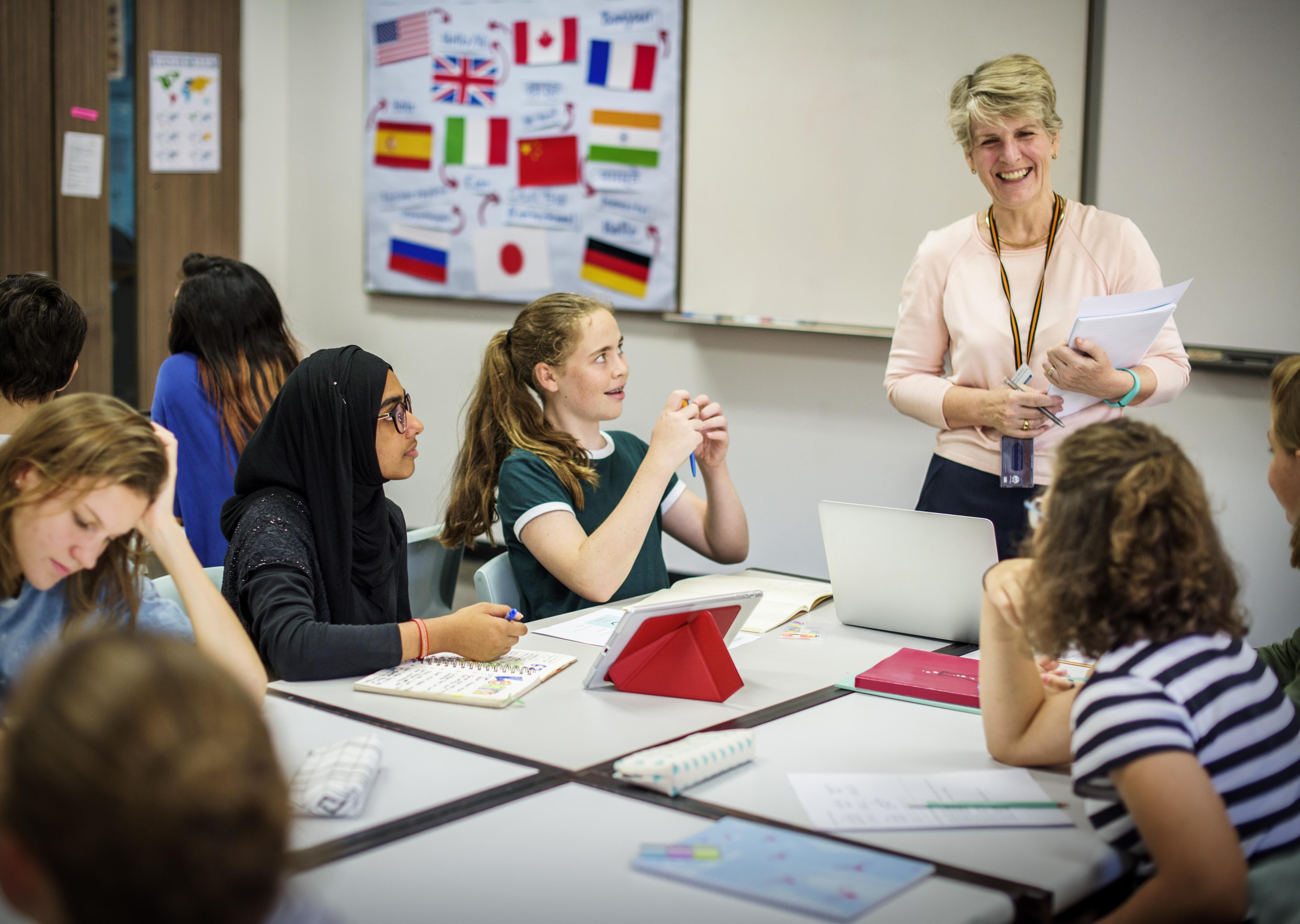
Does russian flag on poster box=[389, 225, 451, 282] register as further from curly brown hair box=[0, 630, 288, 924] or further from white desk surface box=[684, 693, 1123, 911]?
curly brown hair box=[0, 630, 288, 924]

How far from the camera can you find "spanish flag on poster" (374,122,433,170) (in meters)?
4.16

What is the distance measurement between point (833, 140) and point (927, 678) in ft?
6.73

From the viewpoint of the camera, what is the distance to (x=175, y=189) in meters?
4.27

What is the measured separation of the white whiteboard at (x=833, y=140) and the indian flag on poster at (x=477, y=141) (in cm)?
72

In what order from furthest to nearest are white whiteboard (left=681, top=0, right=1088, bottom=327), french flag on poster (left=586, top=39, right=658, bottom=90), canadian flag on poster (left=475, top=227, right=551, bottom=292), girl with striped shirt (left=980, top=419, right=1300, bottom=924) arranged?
canadian flag on poster (left=475, top=227, right=551, bottom=292), french flag on poster (left=586, top=39, right=658, bottom=90), white whiteboard (left=681, top=0, right=1088, bottom=327), girl with striped shirt (left=980, top=419, right=1300, bottom=924)

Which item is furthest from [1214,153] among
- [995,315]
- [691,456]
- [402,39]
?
[402,39]

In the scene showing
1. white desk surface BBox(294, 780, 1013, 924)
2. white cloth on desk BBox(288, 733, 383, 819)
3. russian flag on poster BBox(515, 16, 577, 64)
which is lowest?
white desk surface BBox(294, 780, 1013, 924)

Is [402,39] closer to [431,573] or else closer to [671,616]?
[431,573]

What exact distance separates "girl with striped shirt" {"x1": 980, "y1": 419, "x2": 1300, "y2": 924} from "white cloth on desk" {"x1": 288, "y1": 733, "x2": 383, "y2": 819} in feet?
2.32

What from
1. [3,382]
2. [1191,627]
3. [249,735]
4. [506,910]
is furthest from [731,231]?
[249,735]

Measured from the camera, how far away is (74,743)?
65 centimetres

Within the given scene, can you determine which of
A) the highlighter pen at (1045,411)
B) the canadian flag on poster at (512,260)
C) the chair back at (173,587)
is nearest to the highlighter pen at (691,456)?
the highlighter pen at (1045,411)

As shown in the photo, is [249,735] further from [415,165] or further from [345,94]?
[345,94]

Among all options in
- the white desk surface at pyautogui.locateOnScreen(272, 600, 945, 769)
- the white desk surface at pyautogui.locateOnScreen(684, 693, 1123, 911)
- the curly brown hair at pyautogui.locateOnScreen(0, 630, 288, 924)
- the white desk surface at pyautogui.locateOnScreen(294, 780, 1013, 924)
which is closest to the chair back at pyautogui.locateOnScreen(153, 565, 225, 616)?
the white desk surface at pyautogui.locateOnScreen(272, 600, 945, 769)
